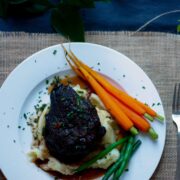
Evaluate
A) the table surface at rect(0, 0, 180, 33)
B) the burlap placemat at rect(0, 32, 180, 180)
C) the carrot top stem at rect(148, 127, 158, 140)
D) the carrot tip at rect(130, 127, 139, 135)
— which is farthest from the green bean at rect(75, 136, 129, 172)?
the table surface at rect(0, 0, 180, 33)

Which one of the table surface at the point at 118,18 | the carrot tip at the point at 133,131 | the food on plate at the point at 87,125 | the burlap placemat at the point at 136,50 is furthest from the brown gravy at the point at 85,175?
the table surface at the point at 118,18

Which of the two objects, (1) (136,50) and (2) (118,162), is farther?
(1) (136,50)

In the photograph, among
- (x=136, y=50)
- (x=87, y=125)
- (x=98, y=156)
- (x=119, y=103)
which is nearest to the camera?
(x=87, y=125)

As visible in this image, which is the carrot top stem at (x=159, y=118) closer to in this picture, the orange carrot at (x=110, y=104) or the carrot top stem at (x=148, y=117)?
the carrot top stem at (x=148, y=117)

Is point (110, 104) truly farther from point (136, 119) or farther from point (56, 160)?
point (56, 160)

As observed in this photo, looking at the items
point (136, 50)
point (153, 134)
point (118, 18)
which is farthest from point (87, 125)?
point (118, 18)

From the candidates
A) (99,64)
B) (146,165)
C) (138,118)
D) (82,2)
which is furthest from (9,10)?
(146,165)

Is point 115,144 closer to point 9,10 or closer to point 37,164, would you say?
Answer: point 37,164
